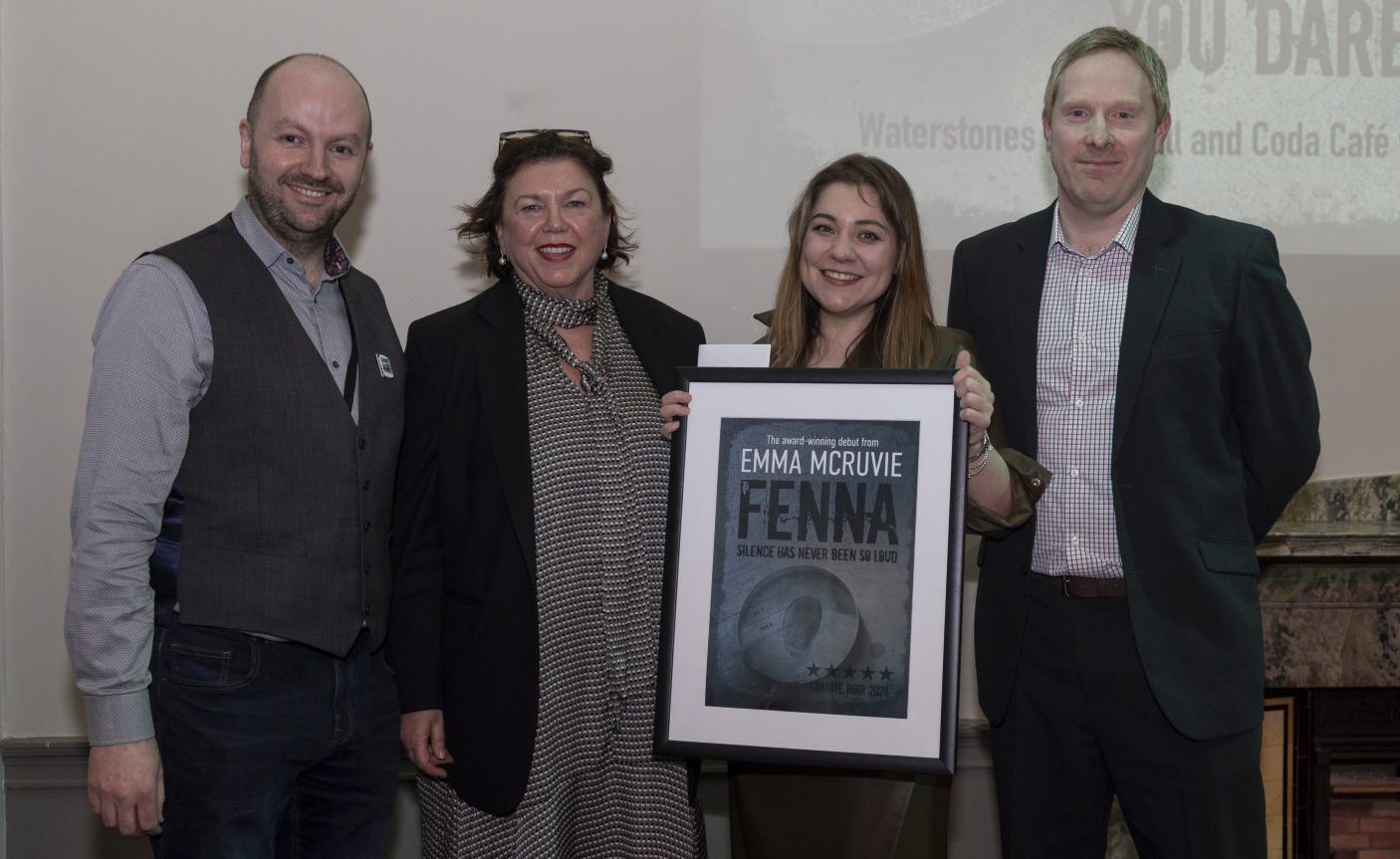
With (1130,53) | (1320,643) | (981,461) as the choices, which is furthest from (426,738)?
(1320,643)

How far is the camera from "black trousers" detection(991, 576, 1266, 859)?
2.02 meters

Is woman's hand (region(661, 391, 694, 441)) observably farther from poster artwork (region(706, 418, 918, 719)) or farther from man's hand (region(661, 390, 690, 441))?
poster artwork (region(706, 418, 918, 719))

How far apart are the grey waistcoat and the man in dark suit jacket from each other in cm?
120

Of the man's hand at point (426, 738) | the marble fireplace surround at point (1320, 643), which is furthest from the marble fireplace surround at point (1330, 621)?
the man's hand at point (426, 738)

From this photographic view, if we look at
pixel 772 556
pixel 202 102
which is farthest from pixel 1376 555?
pixel 202 102

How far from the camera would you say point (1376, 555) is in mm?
2967

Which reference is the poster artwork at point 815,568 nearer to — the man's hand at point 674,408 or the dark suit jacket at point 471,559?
the man's hand at point 674,408

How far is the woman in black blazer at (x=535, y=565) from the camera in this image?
201 cm

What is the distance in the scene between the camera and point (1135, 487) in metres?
2.04

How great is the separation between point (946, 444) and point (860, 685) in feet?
1.36

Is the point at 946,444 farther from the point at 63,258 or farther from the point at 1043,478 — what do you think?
the point at 63,258

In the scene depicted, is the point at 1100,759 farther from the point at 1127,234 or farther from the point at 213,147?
the point at 213,147

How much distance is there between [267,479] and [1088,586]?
1433 mm

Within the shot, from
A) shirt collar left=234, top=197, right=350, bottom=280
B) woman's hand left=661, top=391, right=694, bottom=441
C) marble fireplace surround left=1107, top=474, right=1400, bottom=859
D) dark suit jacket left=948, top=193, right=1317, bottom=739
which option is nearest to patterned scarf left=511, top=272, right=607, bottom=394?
woman's hand left=661, top=391, right=694, bottom=441
